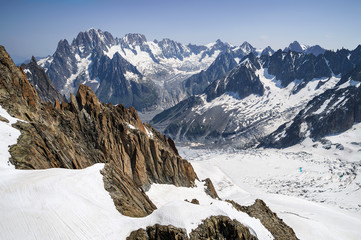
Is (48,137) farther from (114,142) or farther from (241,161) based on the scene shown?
(241,161)

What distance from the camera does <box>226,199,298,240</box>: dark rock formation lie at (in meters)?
39.4

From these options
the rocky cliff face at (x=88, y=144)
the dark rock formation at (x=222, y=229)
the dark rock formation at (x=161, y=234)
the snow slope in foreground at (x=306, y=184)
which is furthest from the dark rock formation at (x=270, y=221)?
the dark rock formation at (x=161, y=234)

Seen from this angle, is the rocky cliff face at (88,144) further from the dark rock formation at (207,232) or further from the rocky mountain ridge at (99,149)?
the dark rock formation at (207,232)

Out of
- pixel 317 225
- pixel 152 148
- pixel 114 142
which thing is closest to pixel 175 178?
pixel 152 148

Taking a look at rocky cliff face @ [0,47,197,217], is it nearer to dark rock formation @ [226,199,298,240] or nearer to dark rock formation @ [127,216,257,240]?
Answer: dark rock formation @ [127,216,257,240]

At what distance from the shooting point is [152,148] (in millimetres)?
75062

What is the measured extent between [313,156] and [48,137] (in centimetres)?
19820

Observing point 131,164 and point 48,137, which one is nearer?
point 48,137

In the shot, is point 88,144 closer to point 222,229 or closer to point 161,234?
point 161,234

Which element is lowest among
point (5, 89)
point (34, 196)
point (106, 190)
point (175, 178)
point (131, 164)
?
point (175, 178)

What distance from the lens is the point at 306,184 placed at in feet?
466

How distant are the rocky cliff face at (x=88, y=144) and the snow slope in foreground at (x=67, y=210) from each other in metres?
2.55

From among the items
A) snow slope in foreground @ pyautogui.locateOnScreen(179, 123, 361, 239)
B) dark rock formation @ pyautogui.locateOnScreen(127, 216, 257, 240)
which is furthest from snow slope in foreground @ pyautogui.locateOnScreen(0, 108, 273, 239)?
snow slope in foreground @ pyautogui.locateOnScreen(179, 123, 361, 239)

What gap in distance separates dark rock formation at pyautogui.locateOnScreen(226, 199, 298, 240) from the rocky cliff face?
19.0 metres
